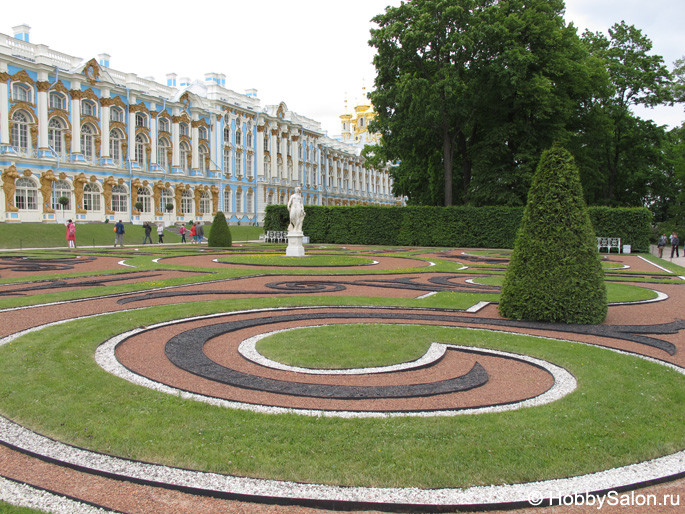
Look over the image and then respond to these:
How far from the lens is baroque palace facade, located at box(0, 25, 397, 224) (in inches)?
1658

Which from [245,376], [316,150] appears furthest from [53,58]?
[245,376]

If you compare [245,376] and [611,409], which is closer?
[611,409]

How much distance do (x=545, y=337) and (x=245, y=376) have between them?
524cm

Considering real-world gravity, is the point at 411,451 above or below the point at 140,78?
below

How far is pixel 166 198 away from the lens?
5569 centimetres

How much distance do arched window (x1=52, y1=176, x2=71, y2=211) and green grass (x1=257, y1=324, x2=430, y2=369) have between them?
41.8 m

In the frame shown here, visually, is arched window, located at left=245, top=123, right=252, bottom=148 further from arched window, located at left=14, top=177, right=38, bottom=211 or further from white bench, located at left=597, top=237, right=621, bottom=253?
white bench, located at left=597, top=237, right=621, bottom=253

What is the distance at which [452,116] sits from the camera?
121 ft

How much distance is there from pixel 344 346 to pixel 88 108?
4874 centimetres

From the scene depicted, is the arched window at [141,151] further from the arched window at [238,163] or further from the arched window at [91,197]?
the arched window at [238,163]

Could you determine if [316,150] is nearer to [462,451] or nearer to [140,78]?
[140,78]

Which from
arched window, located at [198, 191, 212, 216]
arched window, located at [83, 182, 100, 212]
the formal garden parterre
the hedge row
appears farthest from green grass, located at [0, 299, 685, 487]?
arched window, located at [198, 191, 212, 216]

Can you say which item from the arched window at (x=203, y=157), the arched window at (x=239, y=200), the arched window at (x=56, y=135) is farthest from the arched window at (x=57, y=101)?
the arched window at (x=239, y=200)

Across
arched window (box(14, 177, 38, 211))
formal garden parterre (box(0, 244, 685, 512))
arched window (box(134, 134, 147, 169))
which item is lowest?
formal garden parterre (box(0, 244, 685, 512))
